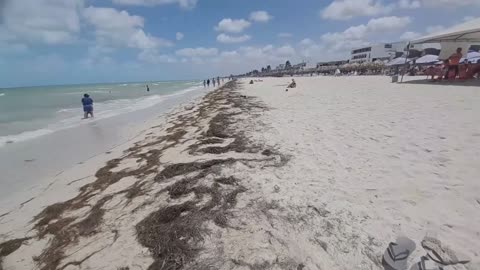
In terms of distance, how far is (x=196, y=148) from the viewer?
247 inches

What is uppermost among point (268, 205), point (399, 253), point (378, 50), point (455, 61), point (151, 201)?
point (378, 50)

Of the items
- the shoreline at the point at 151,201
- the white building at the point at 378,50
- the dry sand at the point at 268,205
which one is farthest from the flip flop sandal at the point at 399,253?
the white building at the point at 378,50

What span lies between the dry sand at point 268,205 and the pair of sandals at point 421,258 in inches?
3.0

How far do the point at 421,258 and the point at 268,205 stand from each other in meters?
1.61

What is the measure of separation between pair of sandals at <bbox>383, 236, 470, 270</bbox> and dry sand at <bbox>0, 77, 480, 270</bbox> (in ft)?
0.25

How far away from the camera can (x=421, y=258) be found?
7.13ft

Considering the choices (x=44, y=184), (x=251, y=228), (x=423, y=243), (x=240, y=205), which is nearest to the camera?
(x=423, y=243)

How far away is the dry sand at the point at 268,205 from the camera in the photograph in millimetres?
2551

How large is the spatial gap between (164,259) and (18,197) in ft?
14.1

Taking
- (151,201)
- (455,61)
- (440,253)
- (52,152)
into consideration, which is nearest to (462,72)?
(455,61)

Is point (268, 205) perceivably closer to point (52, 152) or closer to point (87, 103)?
point (52, 152)

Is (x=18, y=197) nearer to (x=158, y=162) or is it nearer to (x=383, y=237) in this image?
(x=158, y=162)

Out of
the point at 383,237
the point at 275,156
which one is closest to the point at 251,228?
the point at 383,237

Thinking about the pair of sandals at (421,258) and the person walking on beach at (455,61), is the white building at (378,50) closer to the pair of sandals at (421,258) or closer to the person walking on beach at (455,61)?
the person walking on beach at (455,61)
